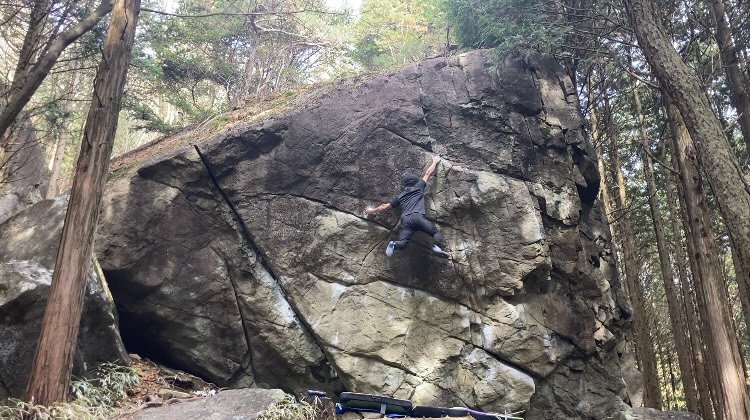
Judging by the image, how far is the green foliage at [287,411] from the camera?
5852 mm

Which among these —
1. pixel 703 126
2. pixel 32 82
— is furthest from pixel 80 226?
pixel 703 126

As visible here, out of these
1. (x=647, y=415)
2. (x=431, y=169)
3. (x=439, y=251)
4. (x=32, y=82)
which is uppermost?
(x=32, y=82)

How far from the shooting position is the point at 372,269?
9.34 m

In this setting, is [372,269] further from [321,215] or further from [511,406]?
[511,406]

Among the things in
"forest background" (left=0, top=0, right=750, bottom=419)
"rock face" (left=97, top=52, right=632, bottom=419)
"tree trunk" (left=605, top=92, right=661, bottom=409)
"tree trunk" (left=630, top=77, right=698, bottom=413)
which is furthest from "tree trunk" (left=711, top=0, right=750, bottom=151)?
"tree trunk" (left=605, top=92, right=661, bottom=409)

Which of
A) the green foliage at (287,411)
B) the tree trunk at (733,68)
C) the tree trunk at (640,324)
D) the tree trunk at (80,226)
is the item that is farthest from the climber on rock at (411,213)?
the tree trunk at (640,324)

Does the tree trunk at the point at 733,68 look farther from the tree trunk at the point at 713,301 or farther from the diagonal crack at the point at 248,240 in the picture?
the diagonal crack at the point at 248,240

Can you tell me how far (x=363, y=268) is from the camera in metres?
9.35

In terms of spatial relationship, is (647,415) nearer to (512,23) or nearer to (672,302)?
(672,302)

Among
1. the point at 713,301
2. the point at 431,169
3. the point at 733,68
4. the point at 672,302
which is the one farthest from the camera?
the point at 672,302

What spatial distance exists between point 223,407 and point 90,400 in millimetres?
2110

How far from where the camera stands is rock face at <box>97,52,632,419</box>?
8.97m

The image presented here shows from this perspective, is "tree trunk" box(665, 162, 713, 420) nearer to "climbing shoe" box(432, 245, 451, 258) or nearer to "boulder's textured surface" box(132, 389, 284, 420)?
"climbing shoe" box(432, 245, 451, 258)

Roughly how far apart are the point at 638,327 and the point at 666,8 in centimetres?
898
